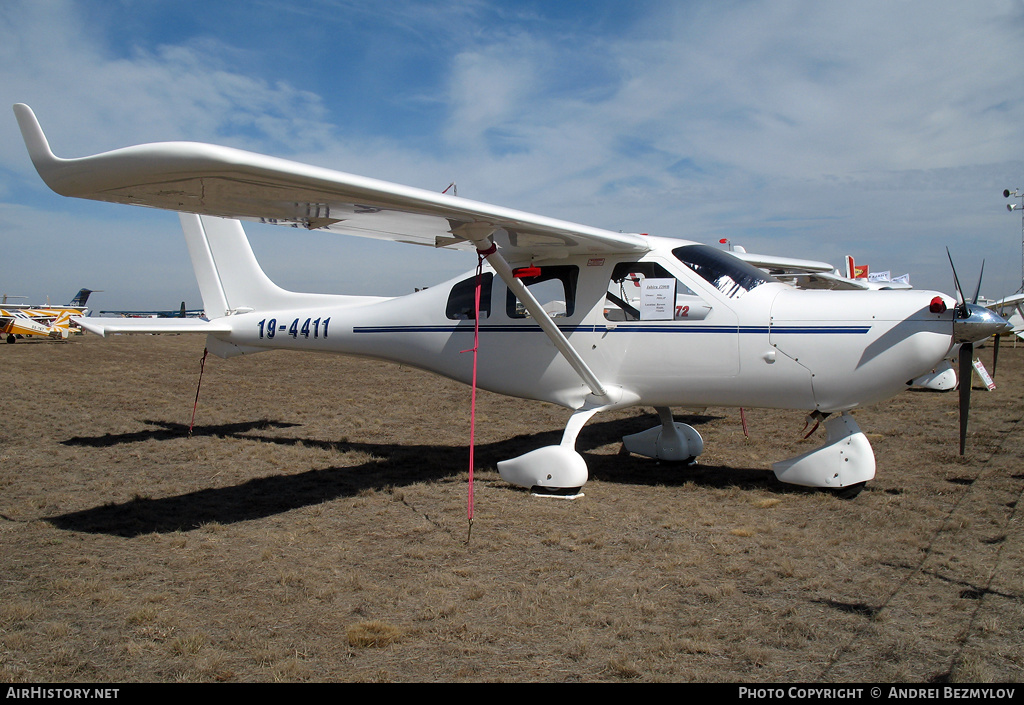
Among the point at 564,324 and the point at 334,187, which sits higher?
the point at 334,187

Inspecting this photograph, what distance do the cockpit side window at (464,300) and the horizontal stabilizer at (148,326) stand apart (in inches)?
136

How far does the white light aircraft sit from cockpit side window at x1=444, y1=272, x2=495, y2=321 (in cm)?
2

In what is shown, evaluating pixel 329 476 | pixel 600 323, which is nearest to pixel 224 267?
pixel 329 476

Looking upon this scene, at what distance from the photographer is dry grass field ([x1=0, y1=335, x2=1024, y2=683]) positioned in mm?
2975

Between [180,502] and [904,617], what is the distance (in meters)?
5.68

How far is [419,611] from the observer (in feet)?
11.6

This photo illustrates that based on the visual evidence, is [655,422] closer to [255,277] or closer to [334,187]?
[255,277]

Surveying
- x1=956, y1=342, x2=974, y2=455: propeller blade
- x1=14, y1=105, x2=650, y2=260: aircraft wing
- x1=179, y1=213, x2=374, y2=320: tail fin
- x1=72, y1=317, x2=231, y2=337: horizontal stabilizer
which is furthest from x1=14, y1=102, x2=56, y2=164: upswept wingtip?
x1=956, y1=342, x2=974, y2=455: propeller blade

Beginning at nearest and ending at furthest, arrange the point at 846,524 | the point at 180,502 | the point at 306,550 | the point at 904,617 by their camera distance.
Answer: the point at 904,617
the point at 306,550
the point at 846,524
the point at 180,502

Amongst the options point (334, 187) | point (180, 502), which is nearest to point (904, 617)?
point (334, 187)

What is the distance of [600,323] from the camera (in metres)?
6.43

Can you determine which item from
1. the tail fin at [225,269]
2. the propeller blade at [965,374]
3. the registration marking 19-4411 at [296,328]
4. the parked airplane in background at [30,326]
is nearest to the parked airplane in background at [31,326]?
the parked airplane in background at [30,326]

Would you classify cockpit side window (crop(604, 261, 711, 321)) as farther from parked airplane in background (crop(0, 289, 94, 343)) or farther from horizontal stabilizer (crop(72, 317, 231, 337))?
parked airplane in background (crop(0, 289, 94, 343))
